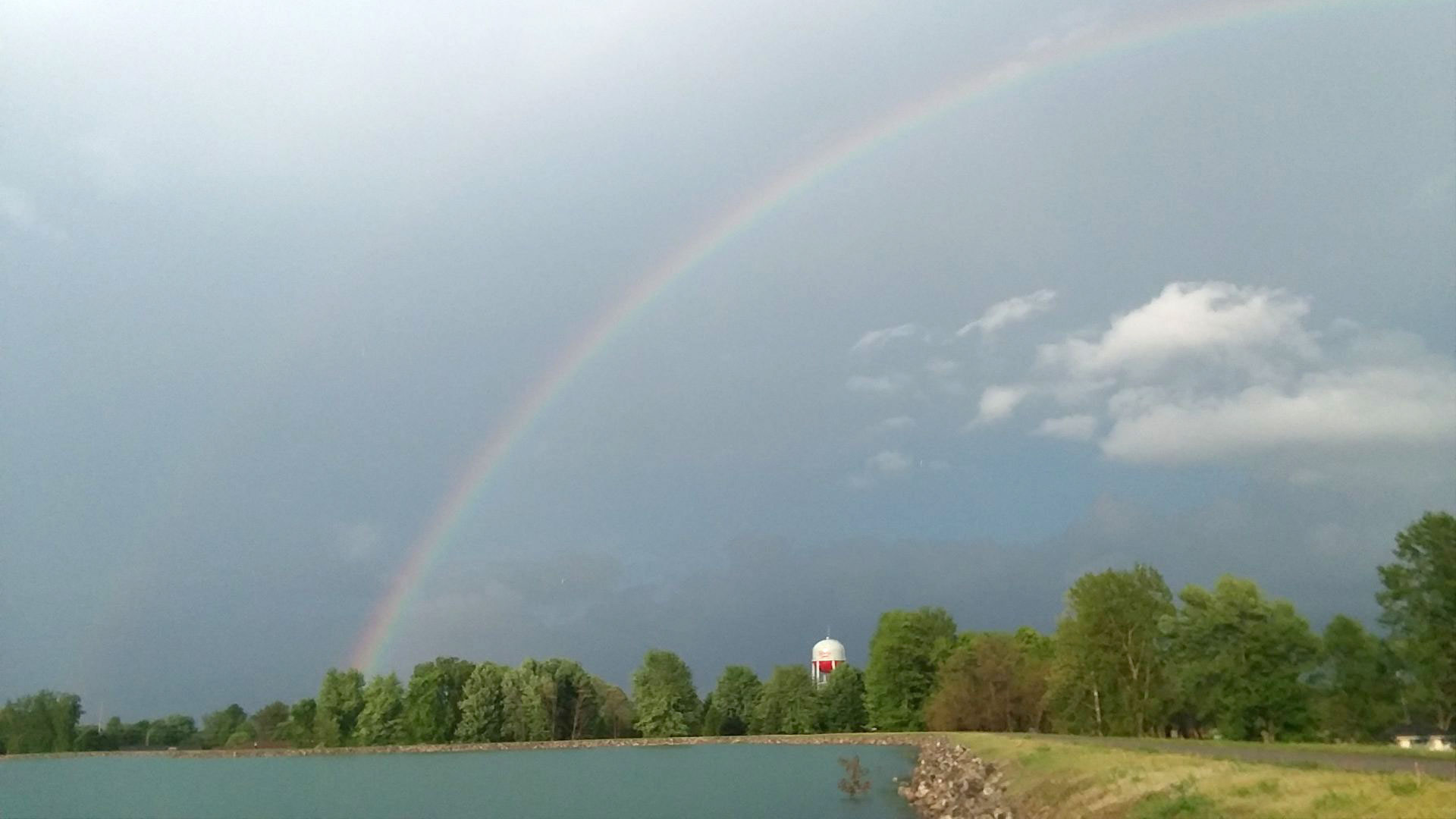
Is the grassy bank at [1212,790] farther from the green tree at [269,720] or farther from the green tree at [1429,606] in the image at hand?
the green tree at [269,720]

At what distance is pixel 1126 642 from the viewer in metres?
Answer: 72.9

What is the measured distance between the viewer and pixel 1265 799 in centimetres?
2023

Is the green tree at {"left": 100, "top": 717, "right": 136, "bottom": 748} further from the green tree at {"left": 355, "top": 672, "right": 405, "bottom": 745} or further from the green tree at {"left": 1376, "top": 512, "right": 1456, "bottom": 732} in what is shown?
the green tree at {"left": 1376, "top": 512, "right": 1456, "bottom": 732}

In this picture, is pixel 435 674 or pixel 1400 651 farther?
pixel 435 674

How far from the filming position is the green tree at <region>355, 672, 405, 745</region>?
13638 centimetres

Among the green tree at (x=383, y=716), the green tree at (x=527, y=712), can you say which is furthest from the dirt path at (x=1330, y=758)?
the green tree at (x=383, y=716)

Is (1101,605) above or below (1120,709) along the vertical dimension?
above

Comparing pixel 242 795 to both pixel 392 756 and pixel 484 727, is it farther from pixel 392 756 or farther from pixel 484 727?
pixel 484 727

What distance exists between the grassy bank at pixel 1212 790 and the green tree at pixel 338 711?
11964 cm

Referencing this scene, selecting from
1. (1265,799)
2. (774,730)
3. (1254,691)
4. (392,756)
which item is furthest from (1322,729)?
(392,756)

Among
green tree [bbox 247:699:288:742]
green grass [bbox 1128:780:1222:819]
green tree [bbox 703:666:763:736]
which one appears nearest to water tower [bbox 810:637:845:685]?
green tree [bbox 703:666:763:736]

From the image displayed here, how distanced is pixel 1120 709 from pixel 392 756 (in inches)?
3290

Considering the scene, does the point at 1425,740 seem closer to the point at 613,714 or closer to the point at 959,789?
the point at 959,789

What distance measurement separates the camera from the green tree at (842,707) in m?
134
